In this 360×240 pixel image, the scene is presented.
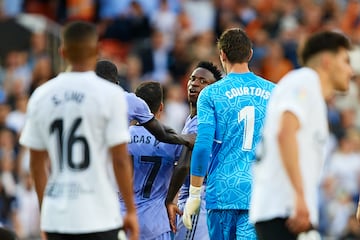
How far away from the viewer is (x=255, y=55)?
23.7m

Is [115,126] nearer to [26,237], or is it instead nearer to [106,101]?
[106,101]

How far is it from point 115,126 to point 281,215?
122 cm

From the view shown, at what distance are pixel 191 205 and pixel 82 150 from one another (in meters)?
3.05

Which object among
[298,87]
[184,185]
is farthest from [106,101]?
[184,185]

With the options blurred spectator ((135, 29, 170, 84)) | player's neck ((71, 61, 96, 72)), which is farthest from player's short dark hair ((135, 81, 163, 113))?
blurred spectator ((135, 29, 170, 84))

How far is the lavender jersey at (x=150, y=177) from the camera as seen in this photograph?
1117cm

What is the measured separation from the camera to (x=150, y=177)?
11195mm

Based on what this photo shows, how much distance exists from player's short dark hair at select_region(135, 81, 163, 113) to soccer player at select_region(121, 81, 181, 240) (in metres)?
0.30

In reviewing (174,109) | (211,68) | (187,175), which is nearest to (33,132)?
(187,175)

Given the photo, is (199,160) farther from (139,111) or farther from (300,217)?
(300,217)

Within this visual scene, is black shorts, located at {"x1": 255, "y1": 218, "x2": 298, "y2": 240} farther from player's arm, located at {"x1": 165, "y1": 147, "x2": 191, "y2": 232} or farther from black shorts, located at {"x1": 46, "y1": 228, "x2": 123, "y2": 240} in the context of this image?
player's arm, located at {"x1": 165, "y1": 147, "x2": 191, "y2": 232}

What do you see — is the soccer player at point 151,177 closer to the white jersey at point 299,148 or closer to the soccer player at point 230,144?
the soccer player at point 230,144

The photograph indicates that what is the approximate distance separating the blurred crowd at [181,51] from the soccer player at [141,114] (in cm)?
834

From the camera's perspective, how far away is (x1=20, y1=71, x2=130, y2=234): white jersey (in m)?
7.98
